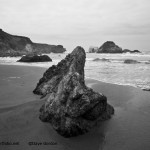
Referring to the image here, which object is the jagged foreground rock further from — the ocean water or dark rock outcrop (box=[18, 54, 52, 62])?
dark rock outcrop (box=[18, 54, 52, 62])

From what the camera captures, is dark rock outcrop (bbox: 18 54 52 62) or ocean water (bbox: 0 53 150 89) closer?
ocean water (bbox: 0 53 150 89)

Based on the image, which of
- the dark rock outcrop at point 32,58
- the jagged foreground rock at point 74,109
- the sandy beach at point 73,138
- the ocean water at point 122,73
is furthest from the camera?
the dark rock outcrop at point 32,58

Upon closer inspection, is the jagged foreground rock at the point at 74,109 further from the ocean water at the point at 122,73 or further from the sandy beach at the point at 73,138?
the ocean water at the point at 122,73

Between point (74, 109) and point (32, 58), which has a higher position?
point (74, 109)

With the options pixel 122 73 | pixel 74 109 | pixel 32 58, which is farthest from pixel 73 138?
pixel 32 58

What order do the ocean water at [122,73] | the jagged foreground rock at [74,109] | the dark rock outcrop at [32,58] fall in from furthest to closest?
A: 1. the dark rock outcrop at [32,58]
2. the ocean water at [122,73]
3. the jagged foreground rock at [74,109]

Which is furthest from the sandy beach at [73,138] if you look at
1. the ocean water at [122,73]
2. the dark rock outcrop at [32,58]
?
the dark rock outcrop at [32,58]

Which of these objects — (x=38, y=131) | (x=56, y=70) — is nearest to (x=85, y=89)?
(x=38, y=131)

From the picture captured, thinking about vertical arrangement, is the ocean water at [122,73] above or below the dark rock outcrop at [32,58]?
below

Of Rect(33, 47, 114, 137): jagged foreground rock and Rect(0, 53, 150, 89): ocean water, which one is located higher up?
Rect(33, 47, 114, 137): jagged foreground rock

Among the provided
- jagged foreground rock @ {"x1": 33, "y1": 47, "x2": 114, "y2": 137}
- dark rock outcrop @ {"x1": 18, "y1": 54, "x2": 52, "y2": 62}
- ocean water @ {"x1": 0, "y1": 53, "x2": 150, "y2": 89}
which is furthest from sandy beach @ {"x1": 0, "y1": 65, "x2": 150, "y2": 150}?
dark rock outcrop @ {"x1": 18, "y1": 54, "x2": 52, "y2": 62}

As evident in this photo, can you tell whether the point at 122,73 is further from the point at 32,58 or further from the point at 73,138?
the point at 32,58

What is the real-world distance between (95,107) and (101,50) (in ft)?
411

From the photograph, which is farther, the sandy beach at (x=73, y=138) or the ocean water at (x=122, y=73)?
the ocean water at (x=122, y=73)
